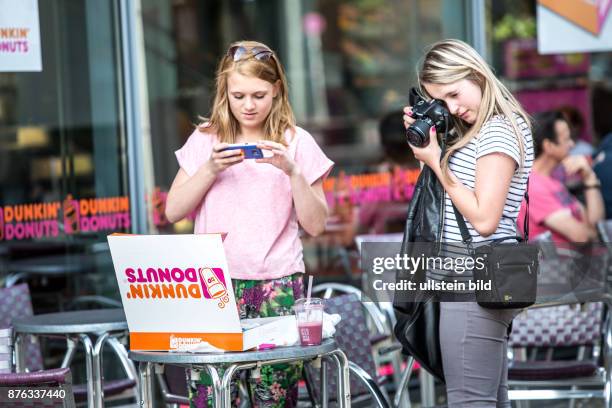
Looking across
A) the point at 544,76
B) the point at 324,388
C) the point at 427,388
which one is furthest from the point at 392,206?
the point at 324,388

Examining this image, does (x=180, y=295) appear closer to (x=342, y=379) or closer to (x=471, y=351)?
(x=342, y=379)

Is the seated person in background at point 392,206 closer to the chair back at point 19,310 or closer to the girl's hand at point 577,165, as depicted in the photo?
the girl's hand at point 577,165

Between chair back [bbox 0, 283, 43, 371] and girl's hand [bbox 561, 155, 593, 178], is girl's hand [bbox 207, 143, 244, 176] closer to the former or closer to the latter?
chair back [bbox 0, 283, 43, 371]

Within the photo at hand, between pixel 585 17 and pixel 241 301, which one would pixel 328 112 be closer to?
pixel 585 17

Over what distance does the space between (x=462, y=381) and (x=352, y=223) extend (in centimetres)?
364

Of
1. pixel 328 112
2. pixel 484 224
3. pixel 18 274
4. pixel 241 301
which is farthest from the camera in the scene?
pixel 328 112

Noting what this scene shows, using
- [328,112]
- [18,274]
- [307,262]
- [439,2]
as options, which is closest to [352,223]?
[307,262]

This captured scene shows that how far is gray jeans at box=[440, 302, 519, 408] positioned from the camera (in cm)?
327

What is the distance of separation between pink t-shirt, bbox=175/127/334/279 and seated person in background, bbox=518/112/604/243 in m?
2.19

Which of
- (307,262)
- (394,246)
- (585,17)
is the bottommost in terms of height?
(307,262)

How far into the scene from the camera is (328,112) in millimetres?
A: 11578

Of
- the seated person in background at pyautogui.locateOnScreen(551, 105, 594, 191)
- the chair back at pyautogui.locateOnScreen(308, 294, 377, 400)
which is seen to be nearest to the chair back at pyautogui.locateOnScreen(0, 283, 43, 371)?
the chair back at pyautogui.locateOnScreen(308, 294, 377, 400)

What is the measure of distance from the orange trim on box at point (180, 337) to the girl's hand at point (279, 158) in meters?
0.54

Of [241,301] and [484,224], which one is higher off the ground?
[484,224]
